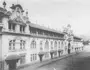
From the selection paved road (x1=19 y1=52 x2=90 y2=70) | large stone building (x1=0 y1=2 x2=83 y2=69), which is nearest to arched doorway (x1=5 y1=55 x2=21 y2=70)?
large stone building (x1=0 y1=2 x2=83 y2=69)

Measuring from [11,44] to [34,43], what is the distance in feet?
29.3

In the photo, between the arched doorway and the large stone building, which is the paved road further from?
the large stone building

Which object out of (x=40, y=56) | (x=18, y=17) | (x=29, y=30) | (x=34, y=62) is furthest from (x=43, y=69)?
(x=18, y=17)

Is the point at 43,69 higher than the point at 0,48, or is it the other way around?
the point at 0,48

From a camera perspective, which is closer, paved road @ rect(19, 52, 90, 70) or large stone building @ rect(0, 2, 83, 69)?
large stone building @ rect(0, 2, 83, 69)

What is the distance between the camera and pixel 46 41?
37281mm

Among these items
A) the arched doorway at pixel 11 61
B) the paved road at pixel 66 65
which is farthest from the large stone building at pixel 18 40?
the paved road at pixel 66 65

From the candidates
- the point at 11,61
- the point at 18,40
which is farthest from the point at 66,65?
the point at 11,61

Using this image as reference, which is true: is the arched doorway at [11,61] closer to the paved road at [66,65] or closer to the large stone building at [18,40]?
the large stone building at [18,40]

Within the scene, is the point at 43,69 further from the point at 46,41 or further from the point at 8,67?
the point at 46,41

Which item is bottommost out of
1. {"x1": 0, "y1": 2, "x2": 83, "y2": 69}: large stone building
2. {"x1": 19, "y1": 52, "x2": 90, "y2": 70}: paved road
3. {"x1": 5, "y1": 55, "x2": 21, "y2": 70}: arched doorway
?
{"x1": 19, "y1": 52, "x2": 90, "y2": 70}: paved road

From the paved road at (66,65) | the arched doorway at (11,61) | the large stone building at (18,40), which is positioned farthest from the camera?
the paved road at (66,65)

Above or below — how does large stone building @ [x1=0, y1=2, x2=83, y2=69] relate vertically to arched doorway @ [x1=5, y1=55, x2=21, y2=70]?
above

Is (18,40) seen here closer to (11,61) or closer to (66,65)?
(11,61)
